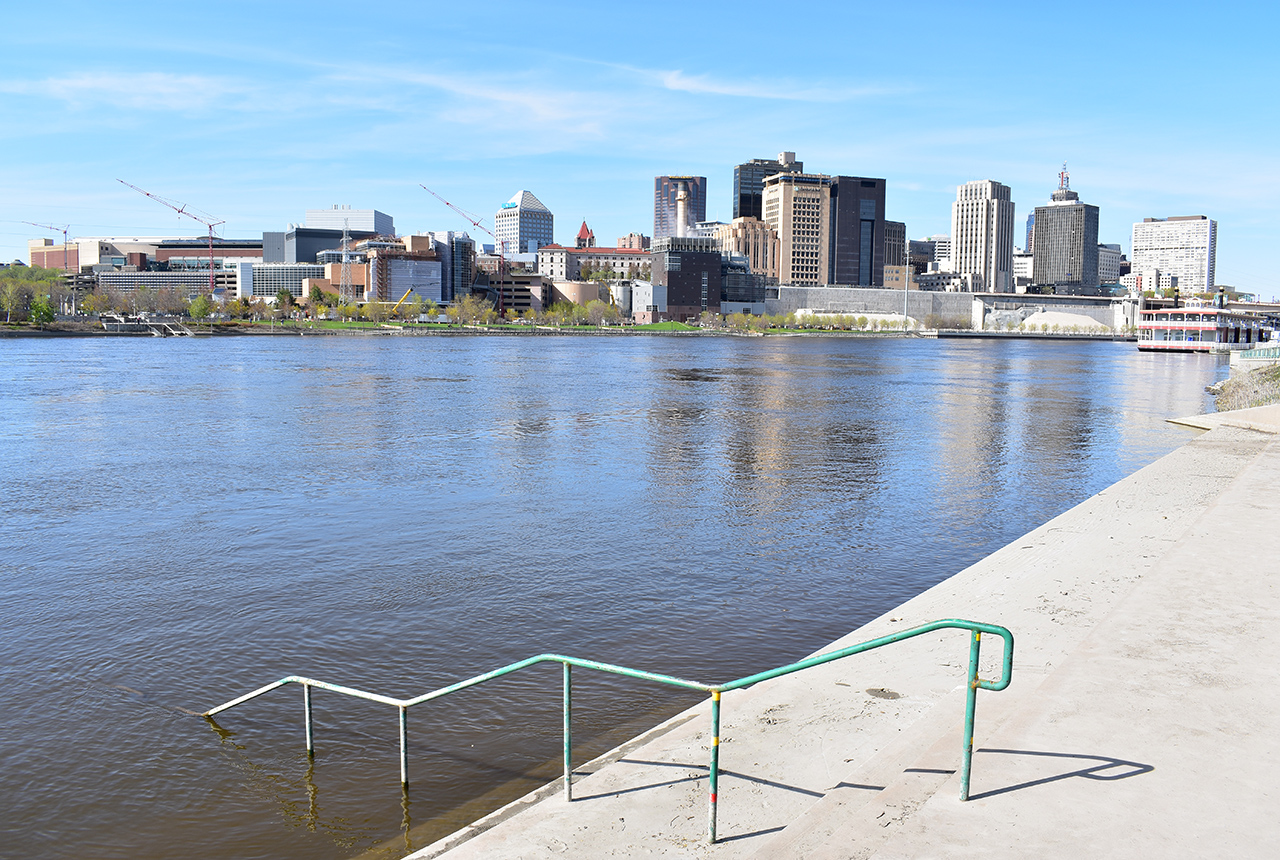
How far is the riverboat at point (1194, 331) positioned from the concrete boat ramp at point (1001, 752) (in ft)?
466

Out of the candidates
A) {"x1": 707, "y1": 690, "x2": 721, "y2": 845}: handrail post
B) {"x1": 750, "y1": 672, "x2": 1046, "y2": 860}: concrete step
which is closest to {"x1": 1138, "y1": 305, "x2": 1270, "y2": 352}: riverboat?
{"x1": 750, "y1": 672, "x2": 1046, "y2": 860}: concrete step

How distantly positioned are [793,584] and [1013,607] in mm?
4339

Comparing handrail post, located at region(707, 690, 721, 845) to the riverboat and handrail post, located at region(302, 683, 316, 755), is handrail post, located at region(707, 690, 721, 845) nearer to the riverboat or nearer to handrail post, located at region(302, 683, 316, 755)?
handrail post, located at region(302, 683, 316, 755)

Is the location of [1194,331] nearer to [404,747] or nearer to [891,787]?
[891,787]

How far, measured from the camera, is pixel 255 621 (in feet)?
47.3

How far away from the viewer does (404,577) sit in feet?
55.0

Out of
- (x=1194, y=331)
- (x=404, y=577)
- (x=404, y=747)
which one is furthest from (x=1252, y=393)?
(x=1194, y=331)

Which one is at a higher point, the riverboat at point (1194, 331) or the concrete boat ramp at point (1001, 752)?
the riverboat at point (1194, 331)

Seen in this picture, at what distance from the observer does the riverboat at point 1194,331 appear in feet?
456

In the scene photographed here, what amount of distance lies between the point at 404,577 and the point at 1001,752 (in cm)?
1183

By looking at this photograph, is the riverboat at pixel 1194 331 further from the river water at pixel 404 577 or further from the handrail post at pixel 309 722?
the handrail post at pixel 309 722

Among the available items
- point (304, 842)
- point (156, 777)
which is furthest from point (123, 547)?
point (304, 842)

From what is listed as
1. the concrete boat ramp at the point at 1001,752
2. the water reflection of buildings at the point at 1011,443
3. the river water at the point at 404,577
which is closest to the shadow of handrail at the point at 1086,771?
the concrete boat ramp at the point at 1001,752

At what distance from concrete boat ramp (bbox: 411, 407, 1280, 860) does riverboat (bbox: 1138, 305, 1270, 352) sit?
142 meters
